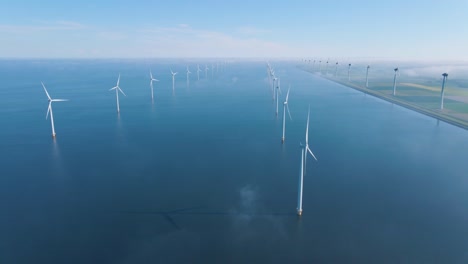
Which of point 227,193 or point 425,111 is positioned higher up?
point 425,111

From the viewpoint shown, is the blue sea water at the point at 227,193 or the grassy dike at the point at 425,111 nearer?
the blue sea water at the point at 227,193

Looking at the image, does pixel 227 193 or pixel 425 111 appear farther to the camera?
pixel 425 111

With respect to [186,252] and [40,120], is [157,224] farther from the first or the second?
[40,120]

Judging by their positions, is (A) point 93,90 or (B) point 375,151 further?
(A) point 93,90

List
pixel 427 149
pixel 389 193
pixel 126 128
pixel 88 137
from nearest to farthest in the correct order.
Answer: pixel 389 193
pixel 427 149
pixel 88 137
pixel 126 128

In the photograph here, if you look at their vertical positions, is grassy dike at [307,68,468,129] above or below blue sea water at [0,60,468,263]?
above

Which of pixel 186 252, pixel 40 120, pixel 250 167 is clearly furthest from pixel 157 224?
pixel 40 120

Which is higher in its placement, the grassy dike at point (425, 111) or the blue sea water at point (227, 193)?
the grassy dike at point (425, 111)

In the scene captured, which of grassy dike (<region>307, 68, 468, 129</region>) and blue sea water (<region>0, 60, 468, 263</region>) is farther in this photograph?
grassy dike (<region>307, 68, 468, 129</region>)
